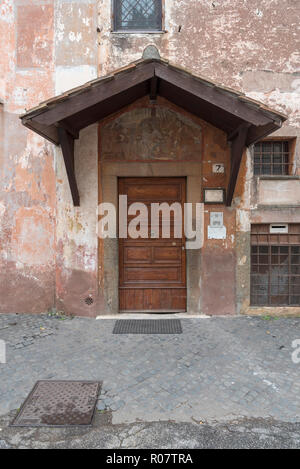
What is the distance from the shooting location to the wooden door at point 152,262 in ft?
18.0

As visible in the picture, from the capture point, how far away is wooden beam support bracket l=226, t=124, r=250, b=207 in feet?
14.5

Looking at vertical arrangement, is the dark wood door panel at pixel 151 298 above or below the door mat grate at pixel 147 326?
above

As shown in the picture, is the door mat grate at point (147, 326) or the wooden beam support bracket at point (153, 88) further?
the door mat grate at point (147, 326)

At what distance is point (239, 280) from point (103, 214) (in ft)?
9.27

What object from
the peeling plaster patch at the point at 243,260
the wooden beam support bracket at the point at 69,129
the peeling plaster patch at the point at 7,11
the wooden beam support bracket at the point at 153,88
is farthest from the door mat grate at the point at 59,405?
the peeling plaster patch at the point at 7,11

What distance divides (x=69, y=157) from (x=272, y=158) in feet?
12.3

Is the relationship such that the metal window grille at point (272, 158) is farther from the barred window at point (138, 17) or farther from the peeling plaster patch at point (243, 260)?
the barred window at point (138, 17)

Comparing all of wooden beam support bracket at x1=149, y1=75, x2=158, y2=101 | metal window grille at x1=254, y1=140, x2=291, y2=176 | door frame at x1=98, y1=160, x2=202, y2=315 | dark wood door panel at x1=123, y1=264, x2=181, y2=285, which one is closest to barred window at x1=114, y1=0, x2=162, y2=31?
wooden beam support bracket at x1=149, y1=75, x2=158, y2=101

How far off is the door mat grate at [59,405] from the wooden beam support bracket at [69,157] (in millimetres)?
3073

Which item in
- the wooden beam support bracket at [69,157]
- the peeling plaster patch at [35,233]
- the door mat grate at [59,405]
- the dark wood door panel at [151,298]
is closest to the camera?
the door mat grate at [59,405]
